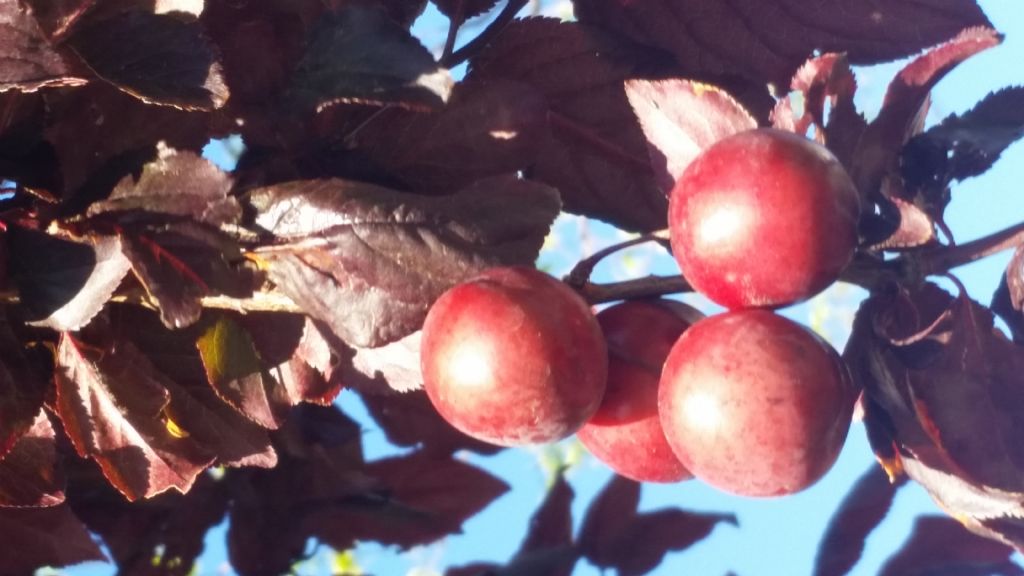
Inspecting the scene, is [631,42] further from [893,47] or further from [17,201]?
[17,201]

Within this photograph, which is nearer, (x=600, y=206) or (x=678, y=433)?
(x=678, y=433)

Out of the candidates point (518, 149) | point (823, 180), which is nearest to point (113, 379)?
point (518, 149)

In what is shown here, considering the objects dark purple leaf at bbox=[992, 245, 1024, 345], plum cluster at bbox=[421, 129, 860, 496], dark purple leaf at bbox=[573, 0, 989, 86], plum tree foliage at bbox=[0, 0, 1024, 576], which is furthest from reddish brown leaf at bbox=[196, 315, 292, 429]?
dark purple leaf at bbox=[992, 245, 1024, 345]

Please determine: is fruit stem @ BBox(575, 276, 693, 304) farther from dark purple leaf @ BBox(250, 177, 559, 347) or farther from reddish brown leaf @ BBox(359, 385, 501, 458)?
reddish brown leaf @ BBox(359, 385, 501, 458)

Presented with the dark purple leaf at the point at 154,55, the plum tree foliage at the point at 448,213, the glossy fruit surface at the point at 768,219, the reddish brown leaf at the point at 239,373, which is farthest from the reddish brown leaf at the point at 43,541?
the glossy fruit surface at the point at 768,219

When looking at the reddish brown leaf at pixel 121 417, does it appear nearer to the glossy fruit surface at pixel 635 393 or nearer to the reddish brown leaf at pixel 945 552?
the glossy fruit surface at pixel 635 393

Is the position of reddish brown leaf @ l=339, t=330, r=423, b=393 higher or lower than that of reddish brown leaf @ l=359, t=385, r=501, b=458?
higher

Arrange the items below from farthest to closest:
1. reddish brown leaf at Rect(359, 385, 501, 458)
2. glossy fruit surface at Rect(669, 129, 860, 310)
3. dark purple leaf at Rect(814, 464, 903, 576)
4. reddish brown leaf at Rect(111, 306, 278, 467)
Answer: reddish brown leaf at Rect(359, 385, 501, 458)
dark purple leaf at Rect(814, 464, 903, 576)
reddish brown leaf at Rect(111, 306, 278, 467)
glossy fruit surface at Rect(669, 129, 860, 310)
